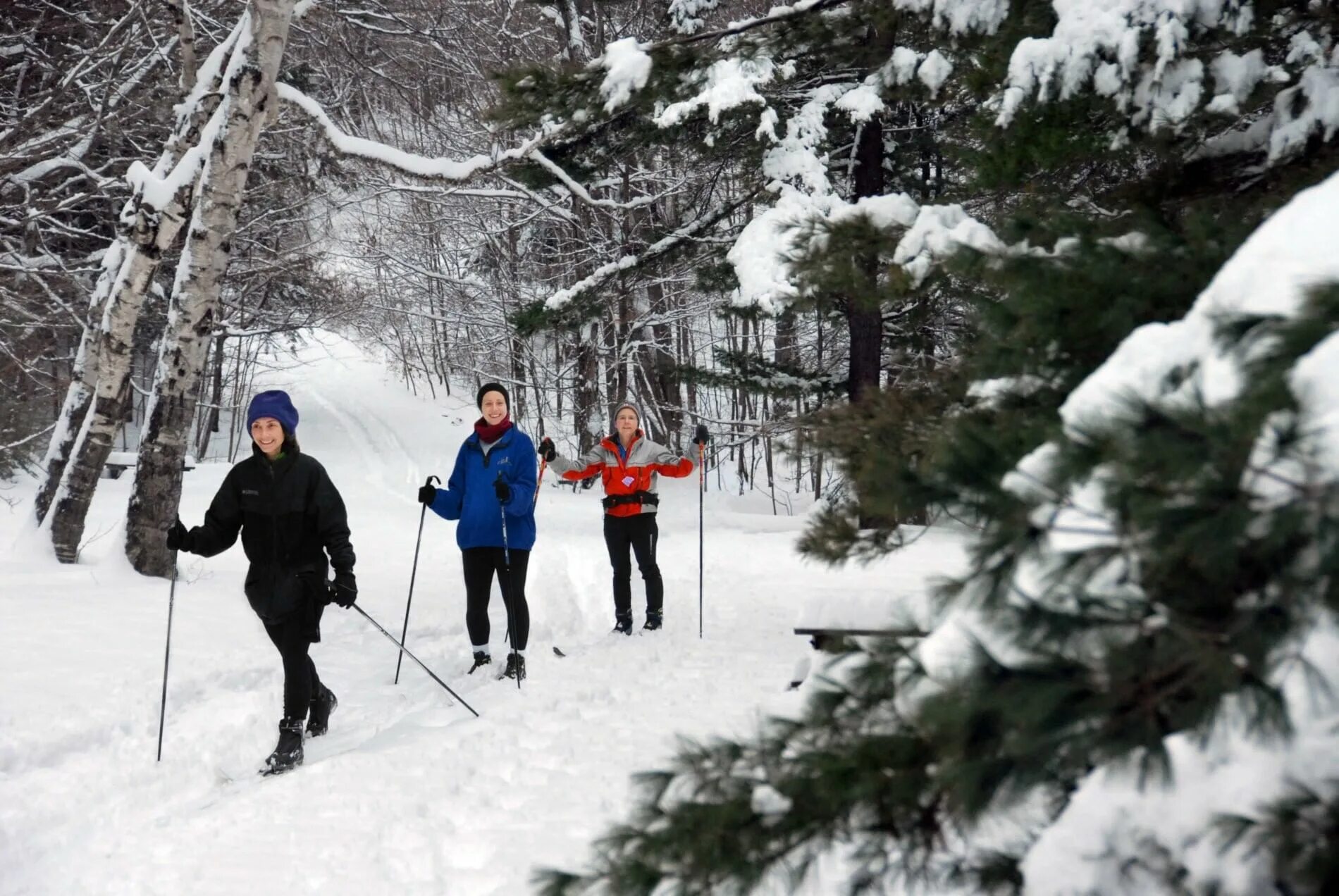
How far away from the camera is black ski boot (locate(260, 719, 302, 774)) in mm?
5098

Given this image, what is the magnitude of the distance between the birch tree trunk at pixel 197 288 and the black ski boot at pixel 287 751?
4.55 metres

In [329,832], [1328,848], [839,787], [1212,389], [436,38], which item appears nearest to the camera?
[1328,848]

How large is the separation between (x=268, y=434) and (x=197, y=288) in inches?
178

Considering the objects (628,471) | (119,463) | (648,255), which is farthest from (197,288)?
(119,463)

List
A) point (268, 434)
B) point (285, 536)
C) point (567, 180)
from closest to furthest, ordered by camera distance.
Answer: point (268, 434)
point (285, 536)
point (567, 180)

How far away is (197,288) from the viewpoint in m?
9.27

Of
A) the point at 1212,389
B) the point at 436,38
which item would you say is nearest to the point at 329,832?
the point at 1212,389

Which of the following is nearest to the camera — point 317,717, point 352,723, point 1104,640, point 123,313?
point 1104,640

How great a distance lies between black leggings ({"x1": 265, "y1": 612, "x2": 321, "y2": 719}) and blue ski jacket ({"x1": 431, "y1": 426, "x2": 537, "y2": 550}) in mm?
1709

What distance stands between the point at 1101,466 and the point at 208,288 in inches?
366

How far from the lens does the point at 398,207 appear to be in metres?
26.5

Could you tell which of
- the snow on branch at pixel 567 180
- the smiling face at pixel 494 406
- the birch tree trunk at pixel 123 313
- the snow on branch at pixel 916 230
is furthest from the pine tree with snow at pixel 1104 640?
the birch tree trunk at pixel 123 313

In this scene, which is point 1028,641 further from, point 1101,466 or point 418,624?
point 418,624

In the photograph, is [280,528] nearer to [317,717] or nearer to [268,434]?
[268,434]
